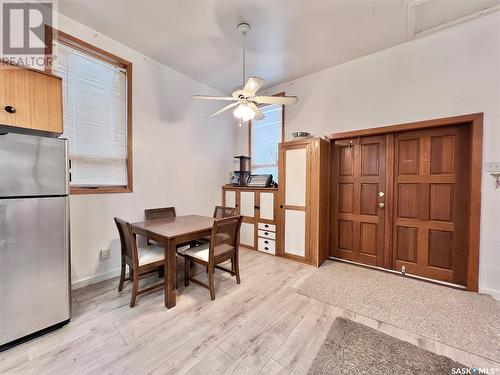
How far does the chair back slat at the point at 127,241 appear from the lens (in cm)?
203

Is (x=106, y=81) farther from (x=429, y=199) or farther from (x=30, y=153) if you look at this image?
(x=429, y=199)

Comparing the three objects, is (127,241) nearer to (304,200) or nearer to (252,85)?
(252,85)

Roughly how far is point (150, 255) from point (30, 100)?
1640mm

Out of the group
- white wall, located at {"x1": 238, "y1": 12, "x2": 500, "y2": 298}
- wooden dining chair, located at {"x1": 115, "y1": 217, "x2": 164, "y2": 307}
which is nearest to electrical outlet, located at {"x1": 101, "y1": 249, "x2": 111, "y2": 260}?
wooden dining chair, located at {"x1": 115, "y1": 217, "x2": 164, "y2": 307}

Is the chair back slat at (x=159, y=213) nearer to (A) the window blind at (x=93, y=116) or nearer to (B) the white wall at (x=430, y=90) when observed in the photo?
(A) the window blind at (x=93, y=116)

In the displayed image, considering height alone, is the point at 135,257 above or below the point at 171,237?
below

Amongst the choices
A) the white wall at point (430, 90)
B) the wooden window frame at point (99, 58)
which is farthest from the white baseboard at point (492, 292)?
the wooden window frame at point (99, 58)

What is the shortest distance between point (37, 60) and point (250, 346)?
344 centimetres

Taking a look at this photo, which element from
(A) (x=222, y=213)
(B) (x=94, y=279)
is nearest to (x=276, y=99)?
(A) (x=222, y=213)

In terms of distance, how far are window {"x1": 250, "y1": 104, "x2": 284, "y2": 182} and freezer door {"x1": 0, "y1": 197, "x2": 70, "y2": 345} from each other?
10.2 ft

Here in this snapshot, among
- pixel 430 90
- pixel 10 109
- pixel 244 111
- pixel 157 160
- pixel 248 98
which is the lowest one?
pixel 157 160

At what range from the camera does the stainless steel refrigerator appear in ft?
5.00

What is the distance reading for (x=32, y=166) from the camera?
159cm

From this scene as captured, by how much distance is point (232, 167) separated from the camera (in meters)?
4.60
